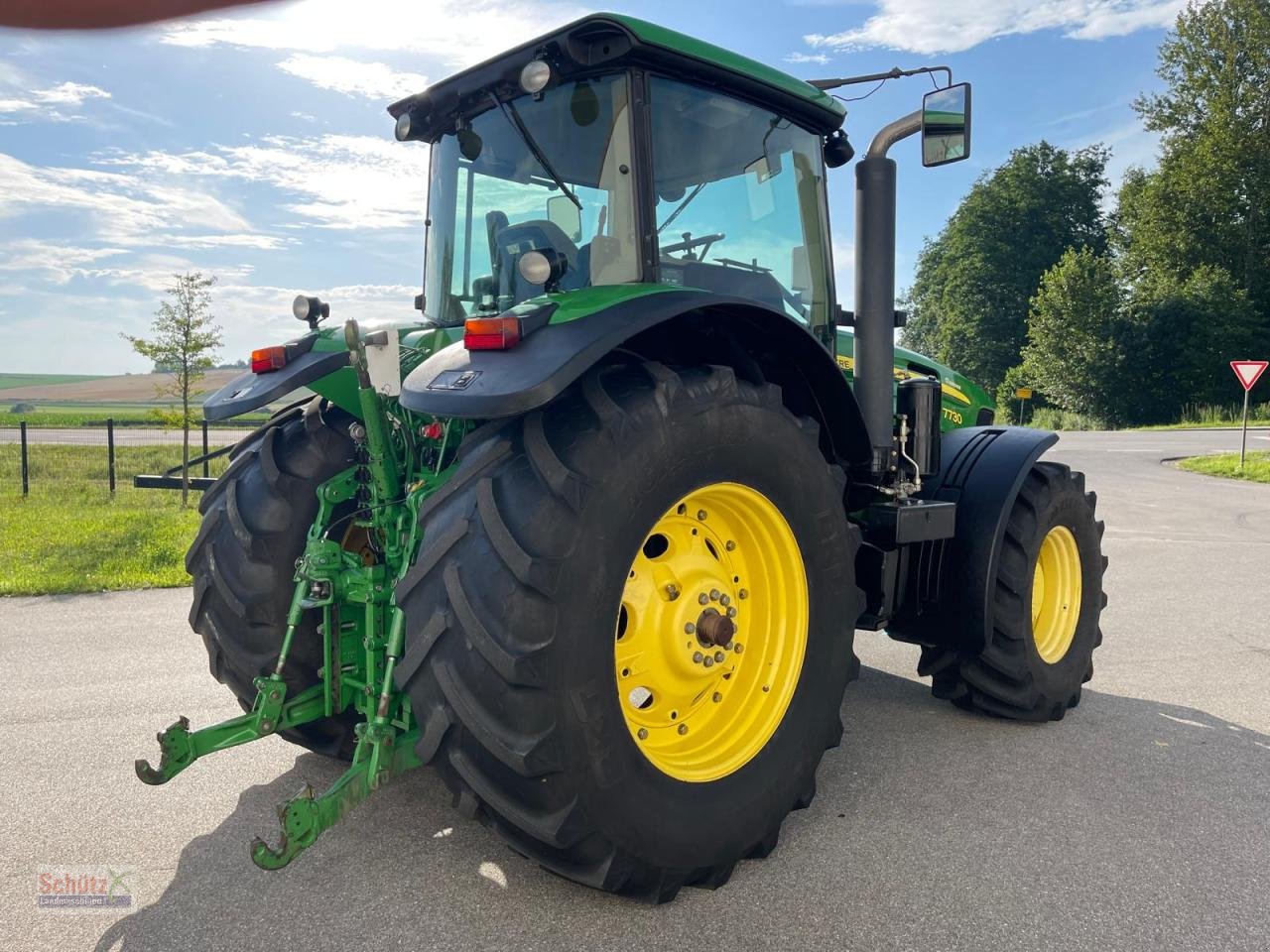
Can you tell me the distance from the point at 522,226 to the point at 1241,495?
45.9ft

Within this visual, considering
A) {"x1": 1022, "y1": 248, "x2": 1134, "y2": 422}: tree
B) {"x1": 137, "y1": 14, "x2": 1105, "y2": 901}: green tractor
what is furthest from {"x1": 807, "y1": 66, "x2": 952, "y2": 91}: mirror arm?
{"x1": 1022, "y1": 248, "x2": 1134, "y2": 422}: tree

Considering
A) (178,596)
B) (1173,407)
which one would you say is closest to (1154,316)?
(1173,407)

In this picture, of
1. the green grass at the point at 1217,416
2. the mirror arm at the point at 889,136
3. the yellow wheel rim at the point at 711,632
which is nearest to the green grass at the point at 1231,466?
the green grass at the point at 1217,416

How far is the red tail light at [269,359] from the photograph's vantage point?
300 centimetres

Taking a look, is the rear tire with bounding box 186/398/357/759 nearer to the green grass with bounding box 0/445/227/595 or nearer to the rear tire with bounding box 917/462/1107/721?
the rear tire with bounding box 917/462/1107/721

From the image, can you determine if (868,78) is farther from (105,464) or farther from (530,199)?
(105,464)

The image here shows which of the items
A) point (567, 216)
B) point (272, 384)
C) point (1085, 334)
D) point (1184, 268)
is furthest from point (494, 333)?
point (1184, 268)

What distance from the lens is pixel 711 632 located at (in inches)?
102

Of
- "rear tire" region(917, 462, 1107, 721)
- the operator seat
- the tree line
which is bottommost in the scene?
"rear tire" region(917, 462, 1107, 721)

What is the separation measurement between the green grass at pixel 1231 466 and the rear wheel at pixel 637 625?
17.0m

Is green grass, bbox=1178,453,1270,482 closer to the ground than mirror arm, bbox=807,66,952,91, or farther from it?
closer to the ground

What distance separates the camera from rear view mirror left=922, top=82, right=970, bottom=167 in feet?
10.3

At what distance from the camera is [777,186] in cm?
338

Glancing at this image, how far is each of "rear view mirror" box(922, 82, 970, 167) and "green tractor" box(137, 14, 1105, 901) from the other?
1 centimetres
